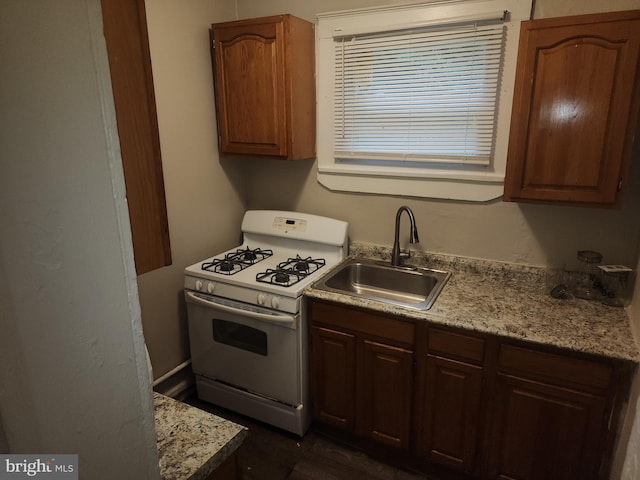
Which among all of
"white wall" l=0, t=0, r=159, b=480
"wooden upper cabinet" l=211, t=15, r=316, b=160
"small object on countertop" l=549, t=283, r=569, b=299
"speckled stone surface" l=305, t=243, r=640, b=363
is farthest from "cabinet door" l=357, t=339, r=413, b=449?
"white wall" l=0, t=0, r=159, b=480

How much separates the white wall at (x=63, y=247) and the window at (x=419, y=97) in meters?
1.98

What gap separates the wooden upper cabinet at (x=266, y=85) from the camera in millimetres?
2241

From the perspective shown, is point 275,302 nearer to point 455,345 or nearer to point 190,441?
point 455,345

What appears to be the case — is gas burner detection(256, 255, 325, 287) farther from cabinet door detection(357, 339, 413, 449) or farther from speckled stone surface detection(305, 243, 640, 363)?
cabinet door detection(357, 339, 413, 449)

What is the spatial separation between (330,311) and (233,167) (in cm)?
126

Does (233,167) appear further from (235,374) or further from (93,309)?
(93,309)

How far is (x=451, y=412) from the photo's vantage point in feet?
6.29

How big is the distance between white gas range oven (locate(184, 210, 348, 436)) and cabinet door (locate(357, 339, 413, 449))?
13.4 inches

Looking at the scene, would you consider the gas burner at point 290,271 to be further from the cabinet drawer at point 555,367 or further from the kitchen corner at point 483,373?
the cabinet drawer at point 555,367

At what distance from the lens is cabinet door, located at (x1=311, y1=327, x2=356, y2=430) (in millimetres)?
2125

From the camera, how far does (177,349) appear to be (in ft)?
8.50

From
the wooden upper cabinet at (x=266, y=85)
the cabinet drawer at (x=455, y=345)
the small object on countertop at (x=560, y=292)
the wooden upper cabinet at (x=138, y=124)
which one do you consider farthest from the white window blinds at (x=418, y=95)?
the wooden upper cabinet at (x=138, y=124)

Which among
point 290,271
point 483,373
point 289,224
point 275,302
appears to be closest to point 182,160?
point 289,224

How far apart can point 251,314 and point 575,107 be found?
1.71m
